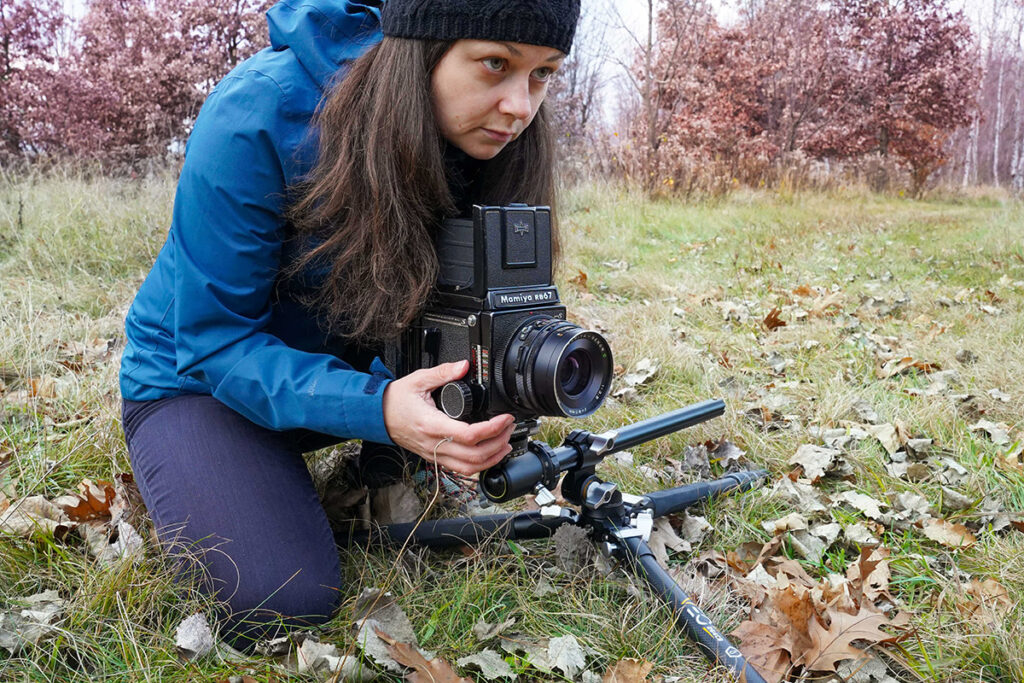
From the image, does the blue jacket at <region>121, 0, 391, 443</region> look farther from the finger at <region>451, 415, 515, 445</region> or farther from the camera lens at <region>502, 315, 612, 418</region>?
the camera lens at <region>502, 315, 612, 418</region>

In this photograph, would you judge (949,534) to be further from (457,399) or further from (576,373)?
(457,399)

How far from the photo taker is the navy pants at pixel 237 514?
57.4 inches

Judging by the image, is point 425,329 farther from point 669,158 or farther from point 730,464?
point 669,158

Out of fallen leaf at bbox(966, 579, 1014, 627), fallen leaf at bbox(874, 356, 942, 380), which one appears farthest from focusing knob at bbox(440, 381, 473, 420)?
fallen leaf at bbox(874, 356, 942, 380)

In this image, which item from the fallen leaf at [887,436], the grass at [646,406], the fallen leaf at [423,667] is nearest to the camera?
the fallen leaf at [423,667]

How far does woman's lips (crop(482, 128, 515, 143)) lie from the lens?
149 cm

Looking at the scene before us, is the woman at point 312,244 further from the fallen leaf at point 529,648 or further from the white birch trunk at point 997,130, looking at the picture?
the white birch trunk at point 997,130

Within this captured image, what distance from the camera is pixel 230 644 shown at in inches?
56.2

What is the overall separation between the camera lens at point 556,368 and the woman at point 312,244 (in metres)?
0.07

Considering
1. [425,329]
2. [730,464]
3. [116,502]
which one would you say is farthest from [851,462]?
[116,502]

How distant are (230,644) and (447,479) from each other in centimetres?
59

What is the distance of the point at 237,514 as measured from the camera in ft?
4.99

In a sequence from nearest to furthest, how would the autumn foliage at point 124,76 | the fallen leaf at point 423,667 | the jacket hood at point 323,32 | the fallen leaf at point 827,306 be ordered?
the fallen leaf at point 423,667, the jacket hood at point 323,32, the fallen leaf at point 827,306, the autumn foliage at point 124,76

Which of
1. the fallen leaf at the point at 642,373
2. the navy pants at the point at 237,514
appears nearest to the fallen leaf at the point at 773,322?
the fallen leaf at the point at 642,373
